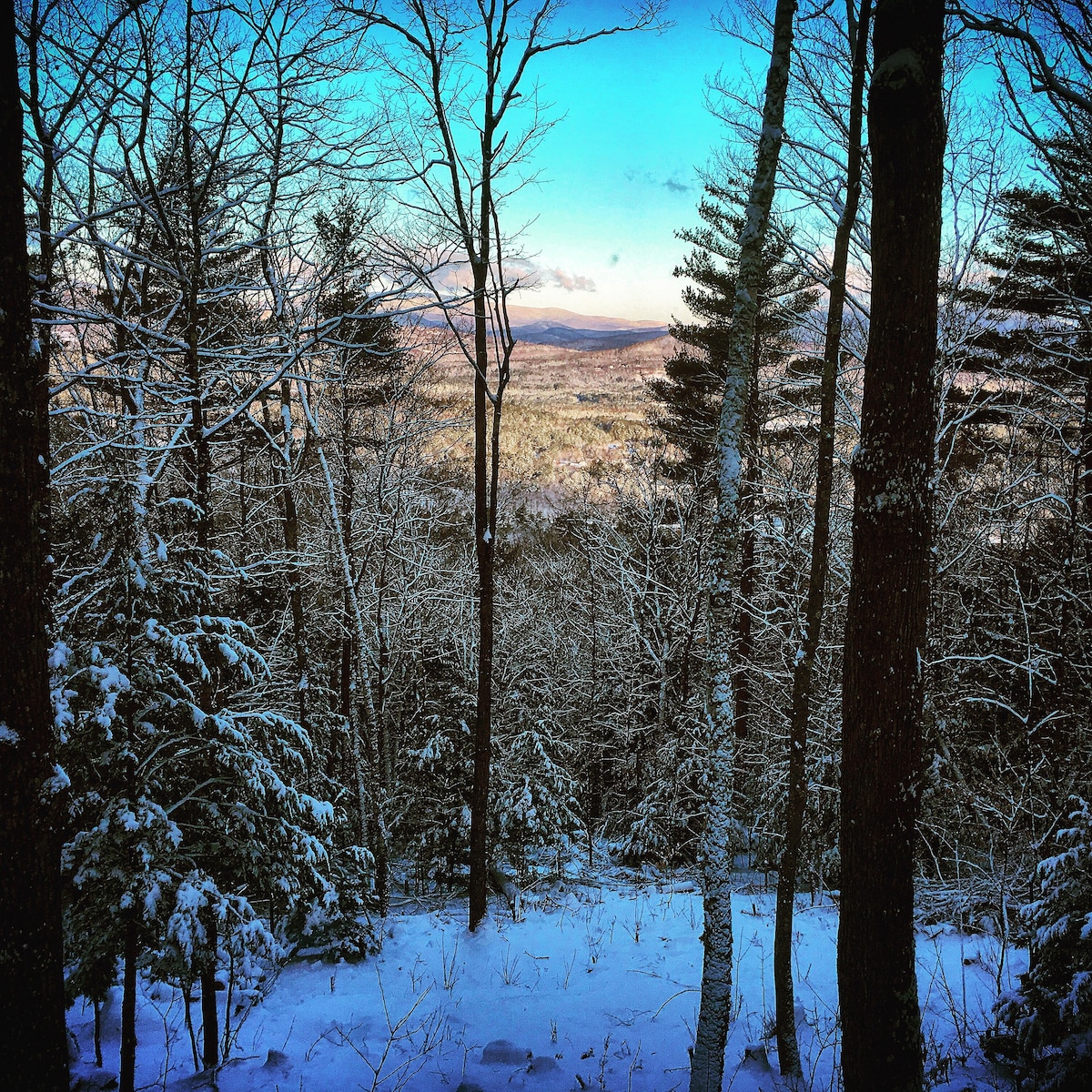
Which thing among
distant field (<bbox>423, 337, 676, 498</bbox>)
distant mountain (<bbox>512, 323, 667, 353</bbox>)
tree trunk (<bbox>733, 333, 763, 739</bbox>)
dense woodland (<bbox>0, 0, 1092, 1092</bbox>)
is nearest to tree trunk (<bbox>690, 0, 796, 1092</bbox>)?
dense woodland (<bbox>0, 0, 1092, 1092</bbox>)

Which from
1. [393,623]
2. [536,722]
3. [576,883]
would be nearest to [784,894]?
[576,883]

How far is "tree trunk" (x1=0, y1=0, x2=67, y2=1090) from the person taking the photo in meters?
2.67

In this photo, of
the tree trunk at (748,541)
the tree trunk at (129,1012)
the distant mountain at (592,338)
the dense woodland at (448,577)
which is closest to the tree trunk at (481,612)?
the dense woodland at (448,577)

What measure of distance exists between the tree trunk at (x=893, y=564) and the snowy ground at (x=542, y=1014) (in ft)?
7.12

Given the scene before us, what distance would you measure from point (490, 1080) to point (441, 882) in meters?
7.78

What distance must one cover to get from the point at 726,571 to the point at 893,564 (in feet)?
5.12

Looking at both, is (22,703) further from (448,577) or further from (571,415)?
(571,415)

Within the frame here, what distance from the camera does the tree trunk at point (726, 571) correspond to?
4.46m

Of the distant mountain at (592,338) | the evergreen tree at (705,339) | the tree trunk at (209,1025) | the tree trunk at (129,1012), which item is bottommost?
the tree trunk at (209,1025)

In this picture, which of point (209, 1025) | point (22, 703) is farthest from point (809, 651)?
point (209, 1025)

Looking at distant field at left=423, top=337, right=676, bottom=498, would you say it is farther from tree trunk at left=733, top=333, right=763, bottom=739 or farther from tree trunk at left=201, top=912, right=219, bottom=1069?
tree trunk at left=201, top=912, right=219, bottom=1069

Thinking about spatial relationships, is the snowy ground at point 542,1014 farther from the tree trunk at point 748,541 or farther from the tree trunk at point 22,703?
the tree trunk at point 748,541

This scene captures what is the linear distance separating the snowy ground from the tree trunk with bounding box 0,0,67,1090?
9.00ft

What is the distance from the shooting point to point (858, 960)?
315 cm
